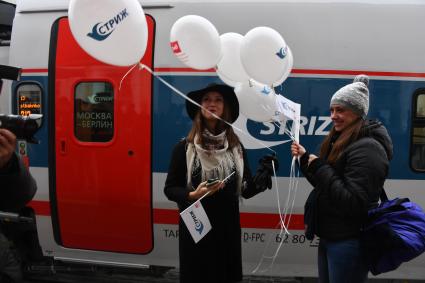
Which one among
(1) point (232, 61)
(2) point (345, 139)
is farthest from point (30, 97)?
(2) point (345, 139)

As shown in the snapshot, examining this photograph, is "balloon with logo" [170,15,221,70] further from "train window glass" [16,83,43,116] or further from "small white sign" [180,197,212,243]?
"train window glass" [16,83,43,116]

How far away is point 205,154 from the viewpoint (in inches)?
90.0

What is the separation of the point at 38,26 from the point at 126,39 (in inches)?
72.0

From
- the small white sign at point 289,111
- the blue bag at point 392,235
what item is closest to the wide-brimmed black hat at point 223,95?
the small white sign at point 289,111

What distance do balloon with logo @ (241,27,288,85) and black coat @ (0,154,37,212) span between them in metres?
1.42

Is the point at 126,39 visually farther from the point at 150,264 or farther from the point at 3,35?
the point at 3,35

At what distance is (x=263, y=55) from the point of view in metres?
2.41

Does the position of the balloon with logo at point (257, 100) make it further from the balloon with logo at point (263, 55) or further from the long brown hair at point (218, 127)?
the long brown hair at point (218, 127)

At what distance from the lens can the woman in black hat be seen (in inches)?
89.8

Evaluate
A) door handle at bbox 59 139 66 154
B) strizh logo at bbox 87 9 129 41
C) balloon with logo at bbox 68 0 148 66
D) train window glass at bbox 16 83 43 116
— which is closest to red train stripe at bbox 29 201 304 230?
door handle at bbox 59 139 66 154

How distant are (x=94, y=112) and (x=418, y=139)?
9.10ft

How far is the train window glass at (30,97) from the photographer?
3664 millimetres

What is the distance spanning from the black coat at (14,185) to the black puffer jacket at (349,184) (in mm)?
1364

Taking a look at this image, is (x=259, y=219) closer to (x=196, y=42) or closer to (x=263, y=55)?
(x=263, y=55)
